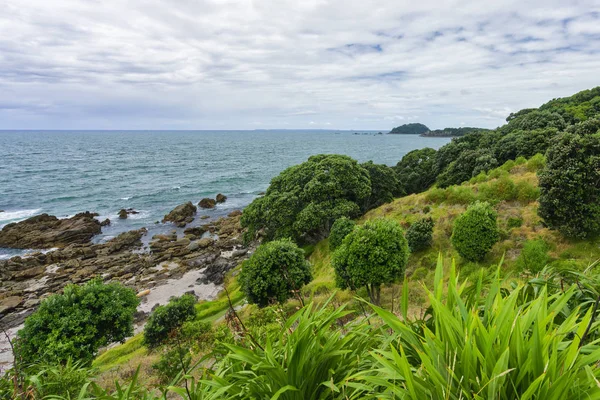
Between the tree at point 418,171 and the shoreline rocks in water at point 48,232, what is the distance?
3925cm

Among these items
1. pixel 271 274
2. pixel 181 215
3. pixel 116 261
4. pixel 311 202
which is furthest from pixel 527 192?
pixel 181 215

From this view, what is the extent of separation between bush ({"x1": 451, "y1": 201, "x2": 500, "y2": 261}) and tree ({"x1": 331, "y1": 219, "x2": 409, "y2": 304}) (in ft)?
11.8

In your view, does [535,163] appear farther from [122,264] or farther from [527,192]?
[122,264]

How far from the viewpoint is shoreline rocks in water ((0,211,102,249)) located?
3600 cm

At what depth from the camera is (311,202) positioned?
88.3ft

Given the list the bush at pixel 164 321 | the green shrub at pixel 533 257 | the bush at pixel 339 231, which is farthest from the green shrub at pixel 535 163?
the bush at pixel 164 321

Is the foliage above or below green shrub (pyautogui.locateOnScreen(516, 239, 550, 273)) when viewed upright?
→ above

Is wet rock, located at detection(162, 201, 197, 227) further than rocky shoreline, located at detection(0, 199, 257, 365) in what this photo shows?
Yes

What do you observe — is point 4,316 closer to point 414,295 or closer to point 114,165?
point 414,295

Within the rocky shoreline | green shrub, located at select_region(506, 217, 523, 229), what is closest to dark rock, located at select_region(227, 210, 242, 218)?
the rocky shoreline

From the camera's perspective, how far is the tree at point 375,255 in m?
13.1

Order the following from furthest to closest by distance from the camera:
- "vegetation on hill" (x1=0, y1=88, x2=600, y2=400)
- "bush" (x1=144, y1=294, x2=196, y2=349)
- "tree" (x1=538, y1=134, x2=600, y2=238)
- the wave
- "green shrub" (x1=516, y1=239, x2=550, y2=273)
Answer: the wave → "bush" (x1=144, y1=294, x2=196, y2=349) → "tree" (x1=538, y1=134, x2=600, y2=238) → "green shrub" (x1=516, y1=239, x2=550, y2=273) → "vegetation on hill" (x1=0, y1=88, x2=600, y2=400)

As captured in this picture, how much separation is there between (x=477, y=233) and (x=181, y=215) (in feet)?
127

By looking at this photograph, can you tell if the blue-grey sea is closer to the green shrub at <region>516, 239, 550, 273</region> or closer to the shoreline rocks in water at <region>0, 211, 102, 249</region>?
the shoreline rocks in water at <region>0, 211, 102, 249</region>
